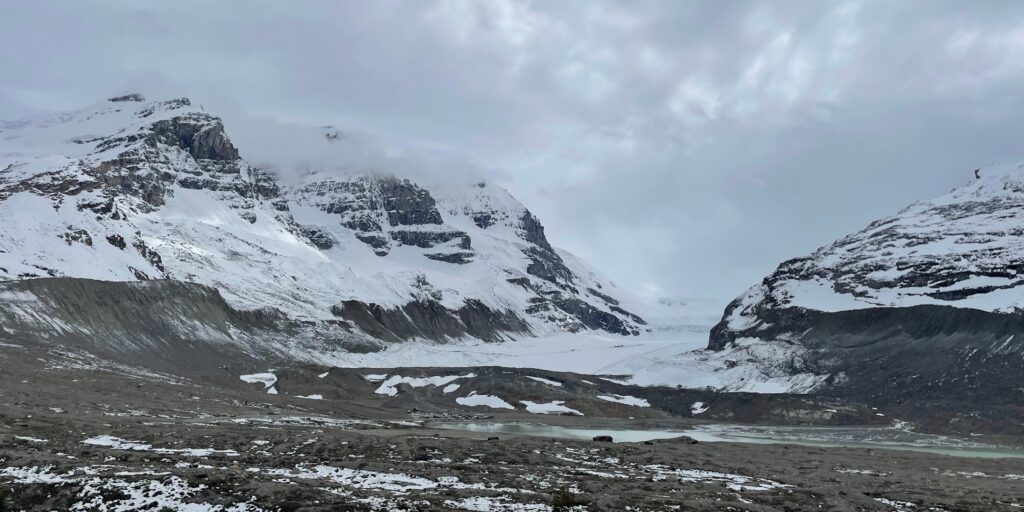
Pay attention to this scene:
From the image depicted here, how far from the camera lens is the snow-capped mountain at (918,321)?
14725 cm

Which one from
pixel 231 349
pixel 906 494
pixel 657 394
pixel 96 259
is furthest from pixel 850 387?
pixel 96 259

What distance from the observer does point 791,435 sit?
392 ft

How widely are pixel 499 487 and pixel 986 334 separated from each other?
450 ft

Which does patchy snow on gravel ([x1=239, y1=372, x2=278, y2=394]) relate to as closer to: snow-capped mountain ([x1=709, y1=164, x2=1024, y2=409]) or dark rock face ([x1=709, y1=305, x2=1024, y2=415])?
snow-capped mountain ([x1=709, y1=164, x2=1024, y2=409])

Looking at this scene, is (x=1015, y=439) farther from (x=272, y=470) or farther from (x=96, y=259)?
(x=96, y=259)

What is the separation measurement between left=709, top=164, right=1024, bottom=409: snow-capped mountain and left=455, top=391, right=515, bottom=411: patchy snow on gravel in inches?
2189

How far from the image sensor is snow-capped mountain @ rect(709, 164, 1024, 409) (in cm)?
14725

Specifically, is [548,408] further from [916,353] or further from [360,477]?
[360,477]

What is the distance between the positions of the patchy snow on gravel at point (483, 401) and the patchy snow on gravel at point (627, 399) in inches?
817

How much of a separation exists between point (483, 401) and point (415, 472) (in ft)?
385

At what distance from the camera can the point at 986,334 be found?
153000 millimetres

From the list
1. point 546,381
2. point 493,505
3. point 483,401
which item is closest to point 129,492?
point 493,505

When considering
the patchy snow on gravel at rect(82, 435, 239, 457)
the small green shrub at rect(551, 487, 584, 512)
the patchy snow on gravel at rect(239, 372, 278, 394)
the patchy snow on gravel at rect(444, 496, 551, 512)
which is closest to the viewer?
the patchy snow on gravel at rect(444, 496, 551, 512)

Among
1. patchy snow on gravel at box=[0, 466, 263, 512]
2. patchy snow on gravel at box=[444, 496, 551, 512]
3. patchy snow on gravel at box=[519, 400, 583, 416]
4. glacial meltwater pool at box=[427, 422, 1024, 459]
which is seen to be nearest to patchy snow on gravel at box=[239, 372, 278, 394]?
patchy snow on gravel at box=[519, 400, 583, 416]
